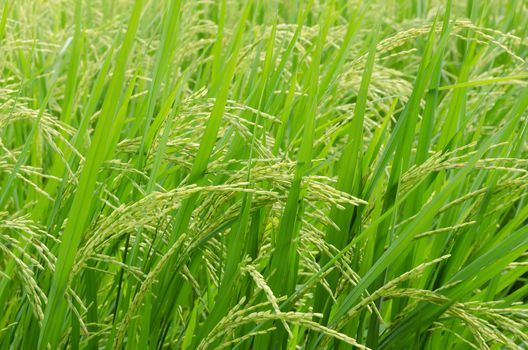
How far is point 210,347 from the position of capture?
1.59 meters

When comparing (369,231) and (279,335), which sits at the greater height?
(369,231)

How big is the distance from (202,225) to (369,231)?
285mm

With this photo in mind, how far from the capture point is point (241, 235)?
1.55 m

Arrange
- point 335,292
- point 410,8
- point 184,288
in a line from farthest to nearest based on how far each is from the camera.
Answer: point 410,8 → point 184,288 → point 335,292

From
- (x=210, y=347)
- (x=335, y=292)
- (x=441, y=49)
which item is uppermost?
(x=441, y=49)

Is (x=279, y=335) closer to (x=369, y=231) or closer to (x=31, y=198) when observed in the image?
(x=369, y=231)

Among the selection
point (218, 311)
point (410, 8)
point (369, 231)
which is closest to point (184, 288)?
point (218, 311)

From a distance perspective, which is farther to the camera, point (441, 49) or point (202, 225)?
point (441, 49)

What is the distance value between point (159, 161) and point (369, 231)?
0.39m

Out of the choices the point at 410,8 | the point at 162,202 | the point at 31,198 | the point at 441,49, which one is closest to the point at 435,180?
the point at 441,49

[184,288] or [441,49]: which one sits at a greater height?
[441,49]

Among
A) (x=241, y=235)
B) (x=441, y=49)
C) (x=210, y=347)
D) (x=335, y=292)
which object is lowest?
(x=210, y=347)

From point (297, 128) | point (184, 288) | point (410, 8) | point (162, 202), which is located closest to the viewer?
point (162, 202)

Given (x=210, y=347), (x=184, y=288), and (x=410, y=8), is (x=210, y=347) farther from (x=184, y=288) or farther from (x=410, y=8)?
(x=410, y=8)
